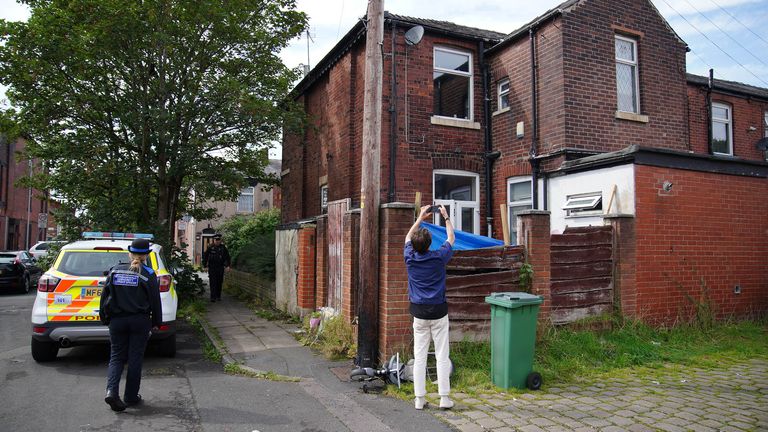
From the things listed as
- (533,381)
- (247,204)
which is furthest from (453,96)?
(247,204)

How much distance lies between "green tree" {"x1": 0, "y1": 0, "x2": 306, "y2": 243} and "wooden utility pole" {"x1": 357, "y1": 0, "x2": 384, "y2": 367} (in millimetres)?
6272

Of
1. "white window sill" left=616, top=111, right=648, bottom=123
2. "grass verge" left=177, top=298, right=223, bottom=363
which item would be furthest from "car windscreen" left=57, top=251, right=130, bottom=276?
"white window sill" left=616, top=111, right=648, bottom=123

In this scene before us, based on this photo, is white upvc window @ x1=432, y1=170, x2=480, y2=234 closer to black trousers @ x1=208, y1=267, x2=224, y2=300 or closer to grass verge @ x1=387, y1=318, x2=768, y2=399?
grass verge @ x1=387, y1=318, x2=768, y2=399

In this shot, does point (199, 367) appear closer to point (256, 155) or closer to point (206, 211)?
point (256, 155)

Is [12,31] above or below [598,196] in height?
above

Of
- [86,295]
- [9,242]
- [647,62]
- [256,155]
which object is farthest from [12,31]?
[9,242]

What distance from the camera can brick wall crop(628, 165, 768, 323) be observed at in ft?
27.7

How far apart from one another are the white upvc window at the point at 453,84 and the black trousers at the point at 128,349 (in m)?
8.87

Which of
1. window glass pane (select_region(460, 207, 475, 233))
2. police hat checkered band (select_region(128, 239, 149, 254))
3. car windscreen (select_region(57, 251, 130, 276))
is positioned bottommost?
car windscreen (select_region(57, 251, 130, 276))

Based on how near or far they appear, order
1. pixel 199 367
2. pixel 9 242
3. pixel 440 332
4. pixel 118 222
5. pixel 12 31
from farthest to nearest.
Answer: pixel 9 242, pixel 118 222, pixel 12 31, pixel 199 367, pixel 440 332

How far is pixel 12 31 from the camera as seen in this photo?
10.9 m

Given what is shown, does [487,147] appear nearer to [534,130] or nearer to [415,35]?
[534,130]

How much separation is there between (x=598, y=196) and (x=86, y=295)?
26.8 ft

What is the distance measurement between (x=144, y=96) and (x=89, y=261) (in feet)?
20.7
